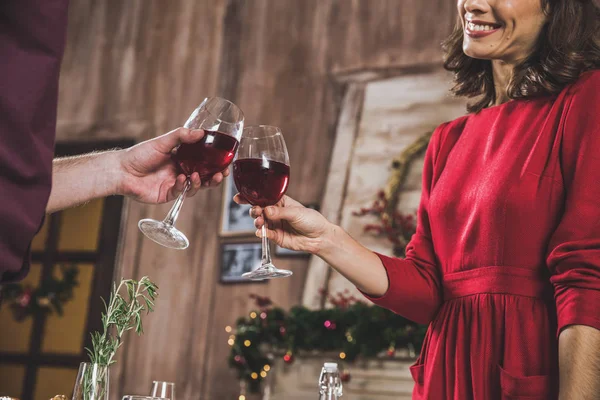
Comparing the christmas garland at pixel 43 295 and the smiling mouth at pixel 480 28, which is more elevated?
the smiling mouth at pixel 480 28

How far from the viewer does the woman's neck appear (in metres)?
1.60

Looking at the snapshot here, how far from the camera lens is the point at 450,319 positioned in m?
1.44

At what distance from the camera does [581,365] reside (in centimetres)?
117

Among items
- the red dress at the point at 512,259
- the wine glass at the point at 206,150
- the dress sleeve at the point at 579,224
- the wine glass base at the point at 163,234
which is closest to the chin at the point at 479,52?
the red dress at the point at 512,259

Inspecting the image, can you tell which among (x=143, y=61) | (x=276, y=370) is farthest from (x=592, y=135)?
(x=143, y=61)

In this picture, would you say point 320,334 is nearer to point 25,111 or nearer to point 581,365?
point 581,365

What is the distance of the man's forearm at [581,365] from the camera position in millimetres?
1166

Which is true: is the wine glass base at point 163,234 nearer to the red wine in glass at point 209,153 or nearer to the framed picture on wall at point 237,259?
the red wine in glass at point 209,153

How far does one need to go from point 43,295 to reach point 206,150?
4.47 meters

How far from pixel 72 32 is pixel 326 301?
322 cm

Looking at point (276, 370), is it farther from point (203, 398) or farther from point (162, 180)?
point (162, 180)

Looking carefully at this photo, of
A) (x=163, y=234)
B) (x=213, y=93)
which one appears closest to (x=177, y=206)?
(x=163, y=234)

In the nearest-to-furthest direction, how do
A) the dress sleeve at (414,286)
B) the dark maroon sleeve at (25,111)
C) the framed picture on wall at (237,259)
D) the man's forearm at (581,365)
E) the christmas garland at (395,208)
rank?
the dark maroon sleeve at (25,111) < the man's forearm at (581,365) < the dress sleeve at (414,286) < the christmas garland at (395,208) < the framed picture on wall at (237,259)

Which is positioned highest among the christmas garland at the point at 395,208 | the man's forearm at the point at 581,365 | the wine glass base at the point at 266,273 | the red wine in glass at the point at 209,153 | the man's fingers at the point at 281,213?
the christmas garland at the point at 395,208
